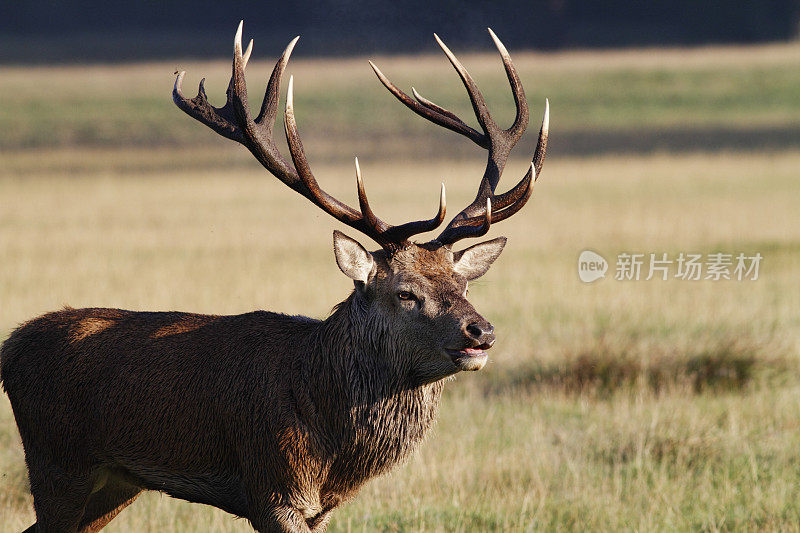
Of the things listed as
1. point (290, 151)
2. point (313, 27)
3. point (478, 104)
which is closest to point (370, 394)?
point (290, 151)

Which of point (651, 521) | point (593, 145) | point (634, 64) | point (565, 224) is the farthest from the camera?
point (634, 64)

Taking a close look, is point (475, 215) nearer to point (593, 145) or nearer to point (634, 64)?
point (593, 145)

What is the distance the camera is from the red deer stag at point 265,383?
4949 mm

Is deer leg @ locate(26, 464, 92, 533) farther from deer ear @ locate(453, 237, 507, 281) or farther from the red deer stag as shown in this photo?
deer ear @ locate(453, 237, 507, 281)

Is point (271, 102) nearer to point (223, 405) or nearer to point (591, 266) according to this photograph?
point (223, 405)

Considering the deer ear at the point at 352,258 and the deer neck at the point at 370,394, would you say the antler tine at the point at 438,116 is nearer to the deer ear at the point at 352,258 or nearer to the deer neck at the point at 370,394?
the deer ear at the point at 352,258

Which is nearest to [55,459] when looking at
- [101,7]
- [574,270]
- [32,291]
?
[32,291]

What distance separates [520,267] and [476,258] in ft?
33.6

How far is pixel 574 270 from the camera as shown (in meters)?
15.1

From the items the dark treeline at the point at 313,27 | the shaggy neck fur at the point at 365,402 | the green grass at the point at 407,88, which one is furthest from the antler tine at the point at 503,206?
the dark treeline at the point at 313,27

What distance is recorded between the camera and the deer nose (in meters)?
4.64

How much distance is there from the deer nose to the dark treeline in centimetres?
2918

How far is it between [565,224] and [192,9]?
23301mm

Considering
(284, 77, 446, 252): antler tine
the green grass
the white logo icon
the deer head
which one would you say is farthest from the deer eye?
the green grass
